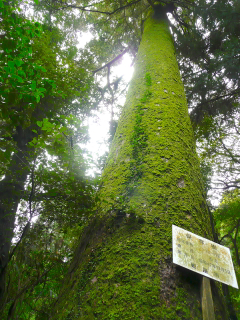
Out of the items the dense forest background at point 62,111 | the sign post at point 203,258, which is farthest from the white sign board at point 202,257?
the dense forest background at point 62,111

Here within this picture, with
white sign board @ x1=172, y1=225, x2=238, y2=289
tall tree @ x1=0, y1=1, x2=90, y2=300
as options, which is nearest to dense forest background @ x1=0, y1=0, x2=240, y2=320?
tall tree @ x1=0, y1=1, x2=90, y2=300

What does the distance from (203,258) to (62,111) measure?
595 cm

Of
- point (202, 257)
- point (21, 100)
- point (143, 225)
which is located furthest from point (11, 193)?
point (202, 257)

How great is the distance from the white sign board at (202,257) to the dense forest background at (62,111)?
1.16m

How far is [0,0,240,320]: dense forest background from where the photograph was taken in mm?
2162

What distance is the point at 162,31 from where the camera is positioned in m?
4.25

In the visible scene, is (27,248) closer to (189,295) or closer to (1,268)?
(1,268)

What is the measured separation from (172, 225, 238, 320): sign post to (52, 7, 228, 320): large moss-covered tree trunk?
62mm

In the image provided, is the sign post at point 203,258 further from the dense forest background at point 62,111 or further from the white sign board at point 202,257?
the dense forest background at point 62,111

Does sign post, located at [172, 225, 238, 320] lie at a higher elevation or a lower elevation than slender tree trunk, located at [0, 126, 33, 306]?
lower

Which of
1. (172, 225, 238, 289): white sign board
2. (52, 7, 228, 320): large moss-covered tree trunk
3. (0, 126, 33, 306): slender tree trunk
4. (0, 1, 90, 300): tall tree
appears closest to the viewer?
(52, 7, 228, 320): large moss-covered tree trunk

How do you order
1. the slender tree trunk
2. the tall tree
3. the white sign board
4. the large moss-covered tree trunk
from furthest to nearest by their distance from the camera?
the slender tree trunk
the tall tree
the white sign board
the large moss-covered tree trunk

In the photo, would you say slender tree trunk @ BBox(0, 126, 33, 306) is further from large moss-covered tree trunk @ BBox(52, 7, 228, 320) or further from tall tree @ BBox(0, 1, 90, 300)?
large moss-covered tree trunk @ BBox(52, 7, 228, 320)

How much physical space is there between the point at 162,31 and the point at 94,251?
15.2 feet
